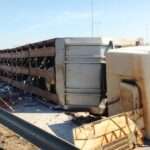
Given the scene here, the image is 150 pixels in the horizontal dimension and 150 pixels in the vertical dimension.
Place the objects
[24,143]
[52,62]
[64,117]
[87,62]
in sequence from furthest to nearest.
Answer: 1. [52,62]
2. [87,62]
3. [64,117]
4. [24,143]

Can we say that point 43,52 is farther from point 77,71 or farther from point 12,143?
point 12,143

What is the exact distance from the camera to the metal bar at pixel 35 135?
18.3ft

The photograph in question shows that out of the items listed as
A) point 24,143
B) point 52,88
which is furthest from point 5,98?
point 24,143

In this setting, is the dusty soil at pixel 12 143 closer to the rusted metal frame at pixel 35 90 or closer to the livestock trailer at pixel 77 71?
the livestock trailer at pixel 77 71

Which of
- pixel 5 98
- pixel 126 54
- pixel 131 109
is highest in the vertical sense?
pixel 126 54

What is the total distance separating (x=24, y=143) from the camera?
773 centimetres

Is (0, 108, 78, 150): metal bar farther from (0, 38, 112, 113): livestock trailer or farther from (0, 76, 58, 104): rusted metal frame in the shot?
(0, 76, 58, 104): rusted metal frame

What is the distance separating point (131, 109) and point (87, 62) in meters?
2.92

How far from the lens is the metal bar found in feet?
18.3

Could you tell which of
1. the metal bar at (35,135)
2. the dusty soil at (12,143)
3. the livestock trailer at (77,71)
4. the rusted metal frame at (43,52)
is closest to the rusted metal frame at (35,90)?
the livestock trailer at (77,71)

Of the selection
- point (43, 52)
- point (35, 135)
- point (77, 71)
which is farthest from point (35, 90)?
point (35, 135)

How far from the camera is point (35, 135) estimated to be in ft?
21.2

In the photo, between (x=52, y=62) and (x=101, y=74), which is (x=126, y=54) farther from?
(x=52, y=62)

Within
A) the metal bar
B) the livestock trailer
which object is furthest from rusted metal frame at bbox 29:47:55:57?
the metal bar
